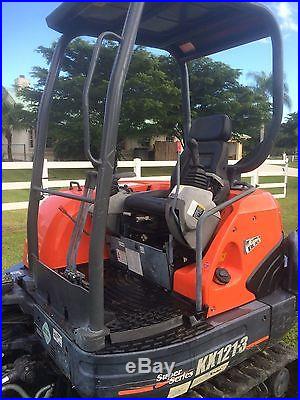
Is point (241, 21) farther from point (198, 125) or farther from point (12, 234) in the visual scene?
point (12, 234)

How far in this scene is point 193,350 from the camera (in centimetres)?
205

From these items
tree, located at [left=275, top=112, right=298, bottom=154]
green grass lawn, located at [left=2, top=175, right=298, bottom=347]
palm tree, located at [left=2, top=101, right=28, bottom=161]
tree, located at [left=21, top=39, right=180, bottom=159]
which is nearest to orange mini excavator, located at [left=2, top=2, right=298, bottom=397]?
green grass lawn, located at [left=2, top=175, right=298, bottom=347]

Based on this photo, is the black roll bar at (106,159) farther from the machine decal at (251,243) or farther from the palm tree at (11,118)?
the palm tree at (11,118)

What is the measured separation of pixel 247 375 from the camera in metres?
2.45

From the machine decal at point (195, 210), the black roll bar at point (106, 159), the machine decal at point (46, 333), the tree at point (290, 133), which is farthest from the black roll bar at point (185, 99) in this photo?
the tree at point (290, 133)

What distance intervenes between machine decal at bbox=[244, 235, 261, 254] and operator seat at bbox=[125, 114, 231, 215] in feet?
1.04

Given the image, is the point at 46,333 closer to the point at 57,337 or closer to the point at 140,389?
the point at 57,337

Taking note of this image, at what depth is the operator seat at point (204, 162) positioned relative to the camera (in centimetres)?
269

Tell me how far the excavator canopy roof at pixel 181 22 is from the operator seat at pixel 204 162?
1.98ft

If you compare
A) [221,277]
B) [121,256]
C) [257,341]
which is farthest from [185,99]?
[257,341]

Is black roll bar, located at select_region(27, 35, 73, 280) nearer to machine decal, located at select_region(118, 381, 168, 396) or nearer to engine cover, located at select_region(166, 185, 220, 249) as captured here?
engine cover, located at select_region(166, 185, 220, 249)

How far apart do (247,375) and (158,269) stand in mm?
838

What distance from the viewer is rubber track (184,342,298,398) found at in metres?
2.31

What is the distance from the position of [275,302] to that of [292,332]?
1.18 m
